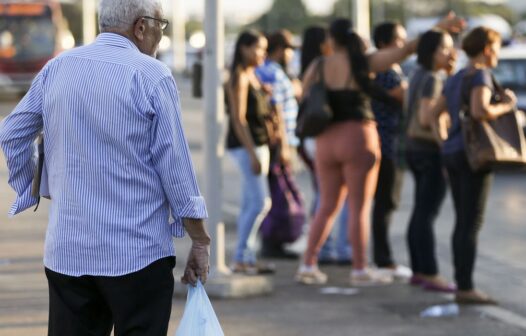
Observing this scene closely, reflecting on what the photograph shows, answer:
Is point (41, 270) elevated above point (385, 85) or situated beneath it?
situated beneath

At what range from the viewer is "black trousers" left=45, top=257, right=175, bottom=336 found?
4070mm

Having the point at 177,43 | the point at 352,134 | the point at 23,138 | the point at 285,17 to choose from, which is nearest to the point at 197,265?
the point at 23,138

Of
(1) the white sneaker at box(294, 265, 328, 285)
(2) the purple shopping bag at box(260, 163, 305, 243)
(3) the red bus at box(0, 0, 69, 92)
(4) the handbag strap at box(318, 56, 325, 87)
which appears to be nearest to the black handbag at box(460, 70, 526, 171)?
(4) the handbag strap at box(318, 56, 325, 87)

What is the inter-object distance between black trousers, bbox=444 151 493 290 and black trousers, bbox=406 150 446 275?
0.51 metres

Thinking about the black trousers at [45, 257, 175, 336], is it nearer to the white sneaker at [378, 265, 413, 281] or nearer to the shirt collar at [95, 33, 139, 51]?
the shirt collar at [95, 33, 139, 51]

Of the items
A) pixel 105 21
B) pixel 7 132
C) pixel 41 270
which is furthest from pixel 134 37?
pixel 41 270

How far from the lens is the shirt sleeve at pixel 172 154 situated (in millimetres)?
4020

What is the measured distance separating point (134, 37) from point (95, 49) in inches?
5.6

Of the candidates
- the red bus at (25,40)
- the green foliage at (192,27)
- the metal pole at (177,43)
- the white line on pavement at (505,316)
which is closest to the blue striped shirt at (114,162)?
the white line on pavement at (505,316)

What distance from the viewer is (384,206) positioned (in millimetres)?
9156

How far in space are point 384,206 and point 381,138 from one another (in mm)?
501

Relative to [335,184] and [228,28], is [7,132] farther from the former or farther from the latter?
[228,28]

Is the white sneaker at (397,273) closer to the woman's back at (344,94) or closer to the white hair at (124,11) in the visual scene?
the woman's back at (344,94)

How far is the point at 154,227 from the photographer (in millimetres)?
4070
